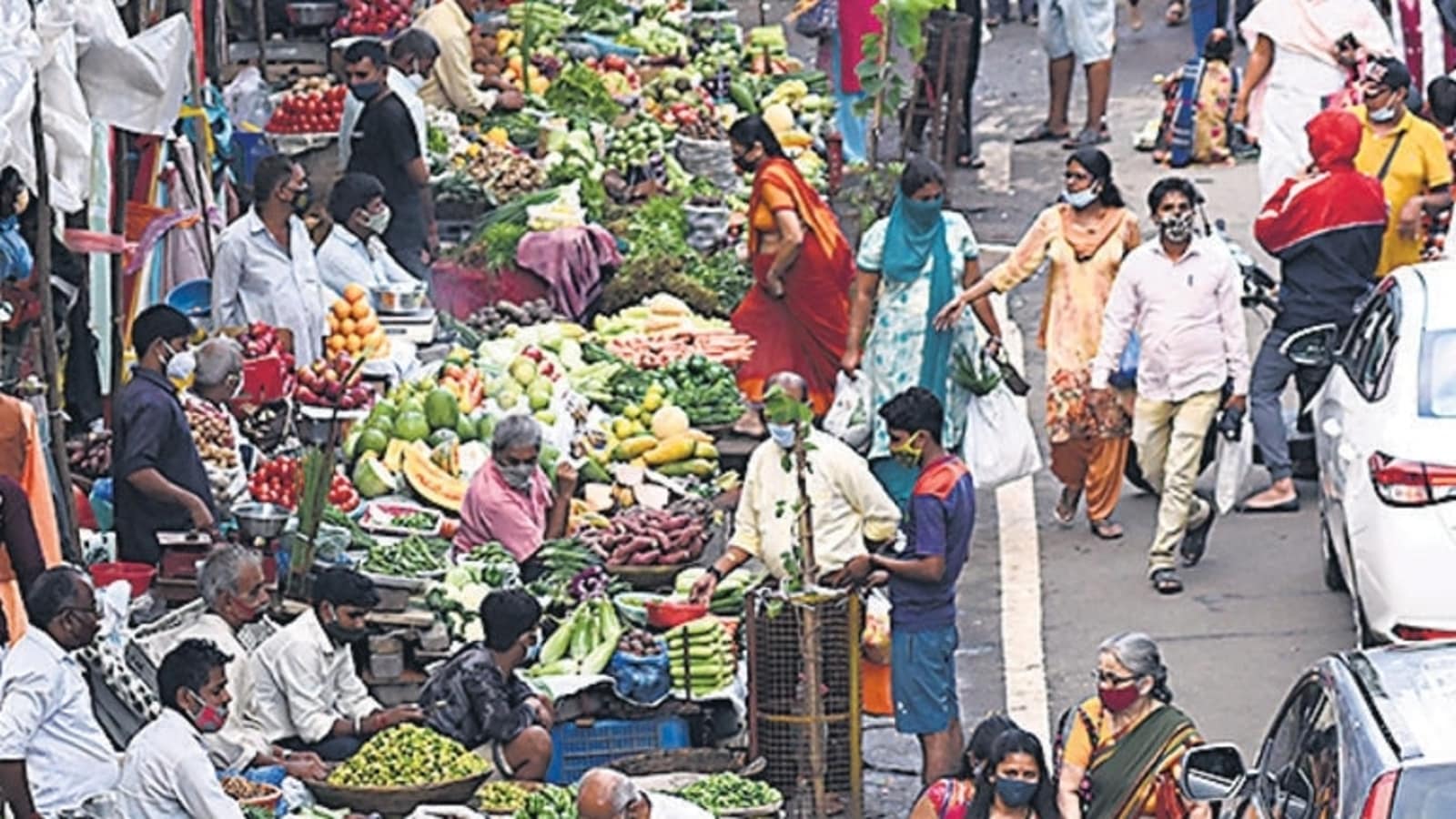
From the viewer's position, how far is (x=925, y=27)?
19703 mm

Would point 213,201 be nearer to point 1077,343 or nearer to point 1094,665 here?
point 1077,343

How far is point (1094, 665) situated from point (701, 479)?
256 cm

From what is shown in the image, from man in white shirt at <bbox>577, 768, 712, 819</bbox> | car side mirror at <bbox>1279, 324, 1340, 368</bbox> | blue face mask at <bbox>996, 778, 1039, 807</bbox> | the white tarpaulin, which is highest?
the white tarpaulin

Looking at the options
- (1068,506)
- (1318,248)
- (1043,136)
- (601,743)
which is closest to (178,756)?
(601,743)

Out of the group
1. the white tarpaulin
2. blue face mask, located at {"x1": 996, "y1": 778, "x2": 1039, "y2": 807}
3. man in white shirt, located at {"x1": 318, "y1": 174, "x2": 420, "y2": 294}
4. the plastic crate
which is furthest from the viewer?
man in white shirt, located at {"x1": 318, "y1": 174, "x2": 420, "y2": 294}

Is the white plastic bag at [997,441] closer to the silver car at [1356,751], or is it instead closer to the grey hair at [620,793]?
the grey hair at [620,793]

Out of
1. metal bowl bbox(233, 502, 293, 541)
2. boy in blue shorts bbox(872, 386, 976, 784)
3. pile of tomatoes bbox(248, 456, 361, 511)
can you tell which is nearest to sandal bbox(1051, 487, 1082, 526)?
boy in blue shorts bbox(872, 386, 976, 784)

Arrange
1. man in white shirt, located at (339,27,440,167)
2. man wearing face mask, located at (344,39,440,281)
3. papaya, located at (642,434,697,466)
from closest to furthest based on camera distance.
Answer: papaya, located at (642,434,697,466), man wearing face mask, located at (344,39,440,281), man in white shirt, located at (339,27,440,167)

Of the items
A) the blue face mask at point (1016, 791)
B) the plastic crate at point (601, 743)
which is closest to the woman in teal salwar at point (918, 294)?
the plastic crate at point (601, 743)

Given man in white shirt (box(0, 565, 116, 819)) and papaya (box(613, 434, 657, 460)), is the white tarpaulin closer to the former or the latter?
man in white shirt (box(0, 565, 116, 819))

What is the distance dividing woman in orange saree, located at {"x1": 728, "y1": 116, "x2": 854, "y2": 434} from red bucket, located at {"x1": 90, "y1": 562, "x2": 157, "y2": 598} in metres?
3.96

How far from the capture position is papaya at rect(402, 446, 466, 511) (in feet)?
45.8

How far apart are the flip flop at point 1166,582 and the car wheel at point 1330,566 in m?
0.60

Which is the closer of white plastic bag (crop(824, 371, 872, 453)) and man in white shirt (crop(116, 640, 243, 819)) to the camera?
man in white shirt (crop(116, 640, 243, 819))
